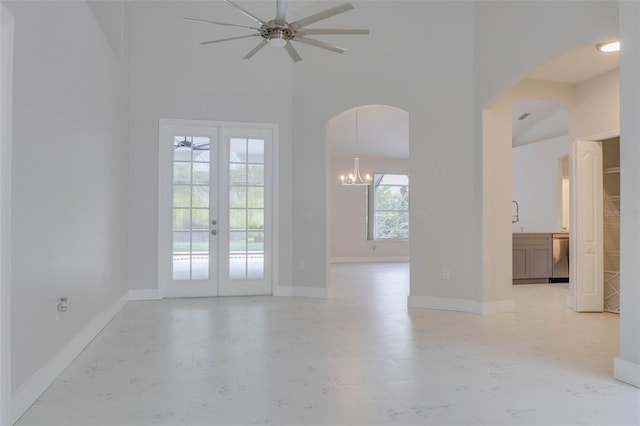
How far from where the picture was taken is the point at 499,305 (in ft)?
16.4

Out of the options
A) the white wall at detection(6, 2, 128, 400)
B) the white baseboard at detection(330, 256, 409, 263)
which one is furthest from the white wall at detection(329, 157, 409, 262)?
the white wall at detection(6, 2, 128, 400)

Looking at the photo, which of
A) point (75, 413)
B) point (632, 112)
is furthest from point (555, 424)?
point (75, 413)

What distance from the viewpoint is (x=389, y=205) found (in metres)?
11.9

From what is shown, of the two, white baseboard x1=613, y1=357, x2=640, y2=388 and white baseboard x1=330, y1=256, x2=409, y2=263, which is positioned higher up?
white baseboard x1=613, y1=357, x2=640, y2=388

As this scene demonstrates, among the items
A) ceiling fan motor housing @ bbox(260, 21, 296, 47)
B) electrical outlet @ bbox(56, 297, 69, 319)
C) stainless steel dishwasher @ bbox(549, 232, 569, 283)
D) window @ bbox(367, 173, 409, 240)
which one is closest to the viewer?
electrical outlet @ bbox(56, 297, 69, 319)

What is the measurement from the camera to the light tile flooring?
232cm

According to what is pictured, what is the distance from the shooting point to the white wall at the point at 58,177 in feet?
7.63

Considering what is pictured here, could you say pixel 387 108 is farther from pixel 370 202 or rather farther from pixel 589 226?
pixel 589 226

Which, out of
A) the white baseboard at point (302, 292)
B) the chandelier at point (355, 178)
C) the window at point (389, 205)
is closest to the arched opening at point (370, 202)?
the window at point (389, 205)

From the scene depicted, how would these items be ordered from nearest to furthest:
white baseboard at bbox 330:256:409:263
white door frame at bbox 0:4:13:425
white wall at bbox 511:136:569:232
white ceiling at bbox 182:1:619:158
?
1. white door frame at bbox 0:4:13:425
2. white ceiling at bbox 182:1:619:158
3. white wall at bbox 511:136:569:232
4. white baseboard at bbox 330:256:409:263

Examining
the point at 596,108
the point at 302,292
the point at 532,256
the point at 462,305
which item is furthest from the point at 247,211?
the point at 532,256

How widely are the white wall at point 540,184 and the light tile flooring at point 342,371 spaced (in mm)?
4546

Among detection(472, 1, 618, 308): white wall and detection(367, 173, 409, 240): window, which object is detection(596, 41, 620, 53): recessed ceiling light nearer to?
detection(472, 1, 618, 308): white wall

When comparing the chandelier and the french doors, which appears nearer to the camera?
the french doors
